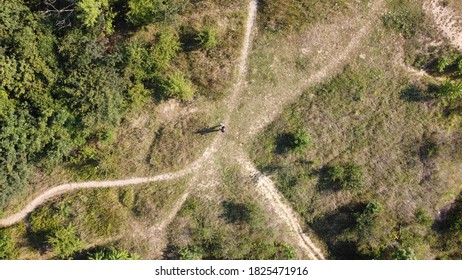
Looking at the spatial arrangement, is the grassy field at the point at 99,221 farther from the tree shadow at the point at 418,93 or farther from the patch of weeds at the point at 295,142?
the tree shadow at the point at 418,93

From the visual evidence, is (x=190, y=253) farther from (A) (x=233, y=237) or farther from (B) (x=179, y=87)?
(B) (x=179, y=87)

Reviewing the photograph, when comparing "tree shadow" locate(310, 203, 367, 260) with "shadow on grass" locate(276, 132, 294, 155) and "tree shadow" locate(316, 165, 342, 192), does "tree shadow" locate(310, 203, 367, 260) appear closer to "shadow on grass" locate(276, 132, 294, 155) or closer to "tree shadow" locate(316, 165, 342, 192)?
"tree shadow" locate(316, 165, 342, 192)

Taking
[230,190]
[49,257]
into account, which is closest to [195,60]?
[230,190]

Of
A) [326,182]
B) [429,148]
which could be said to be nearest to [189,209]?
[326,182]

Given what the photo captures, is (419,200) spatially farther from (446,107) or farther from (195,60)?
(195,60)

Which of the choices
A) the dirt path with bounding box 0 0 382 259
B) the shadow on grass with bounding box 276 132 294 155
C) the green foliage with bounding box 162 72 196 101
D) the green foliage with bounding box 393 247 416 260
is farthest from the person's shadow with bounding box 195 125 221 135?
the green foliage with bounding box 393 247 416 260
